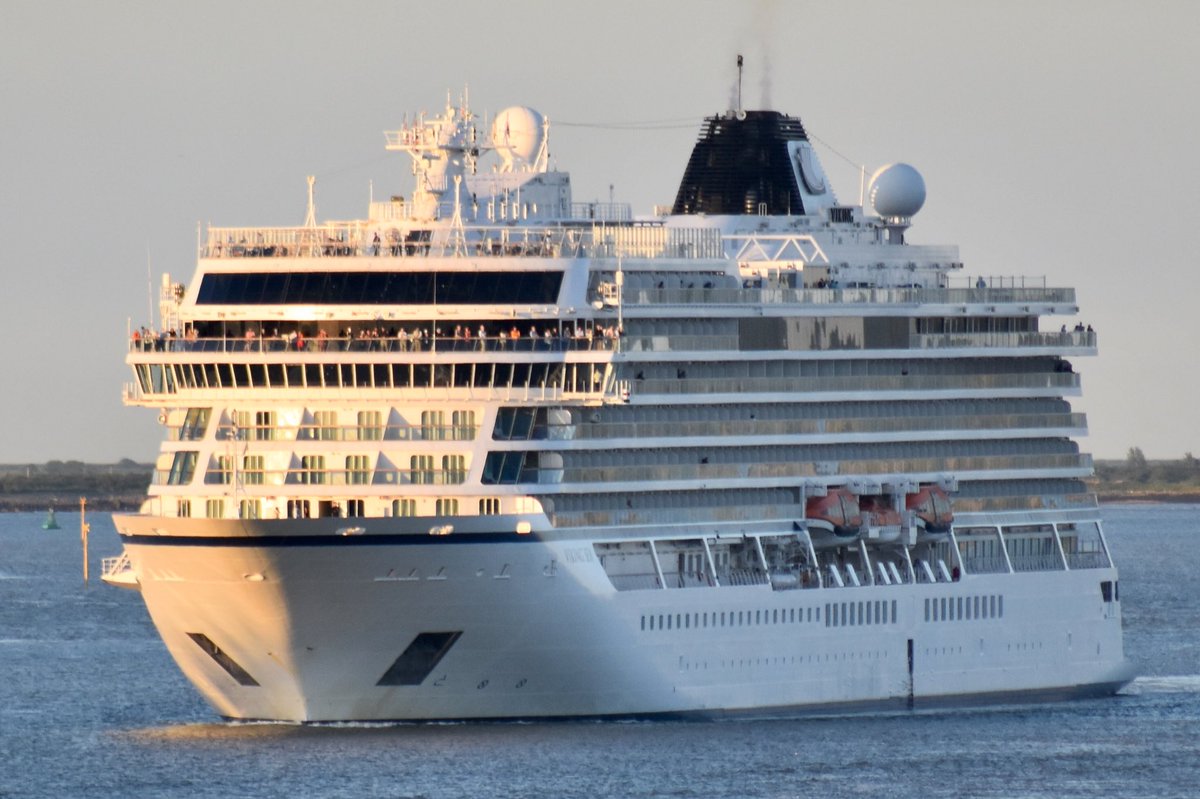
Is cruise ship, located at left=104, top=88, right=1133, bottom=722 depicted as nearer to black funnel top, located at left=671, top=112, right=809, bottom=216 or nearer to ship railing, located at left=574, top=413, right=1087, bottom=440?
ship railing, located at left=574, top=413, right=1087, bottom=440

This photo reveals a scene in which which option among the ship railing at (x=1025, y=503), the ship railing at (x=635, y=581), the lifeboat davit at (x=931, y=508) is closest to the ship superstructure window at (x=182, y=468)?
the ship railing at (x=635, y=581)

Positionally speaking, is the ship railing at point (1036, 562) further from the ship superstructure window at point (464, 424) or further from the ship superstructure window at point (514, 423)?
the ship superstructure window at point (464, 424)

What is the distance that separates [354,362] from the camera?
67750 millimetres

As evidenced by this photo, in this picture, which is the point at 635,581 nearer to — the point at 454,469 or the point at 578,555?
the point at 578,555

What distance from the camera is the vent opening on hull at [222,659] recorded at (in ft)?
224

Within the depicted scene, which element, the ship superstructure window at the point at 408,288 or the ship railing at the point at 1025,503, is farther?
the ship railing at the point at 1025,503

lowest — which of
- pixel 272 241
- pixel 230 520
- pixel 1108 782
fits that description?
pixel 1108 782

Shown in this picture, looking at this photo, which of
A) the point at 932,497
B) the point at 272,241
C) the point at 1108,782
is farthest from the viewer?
the point at 932,497

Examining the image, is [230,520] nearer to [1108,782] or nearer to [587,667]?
[587,667]

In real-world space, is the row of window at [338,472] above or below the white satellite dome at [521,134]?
below

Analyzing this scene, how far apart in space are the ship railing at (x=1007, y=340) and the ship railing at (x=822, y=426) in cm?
167

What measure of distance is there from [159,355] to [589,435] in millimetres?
9197

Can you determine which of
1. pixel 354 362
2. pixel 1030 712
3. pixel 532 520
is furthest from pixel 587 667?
pixel 1030 712

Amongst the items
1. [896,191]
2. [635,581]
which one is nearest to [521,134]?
[896,191]
